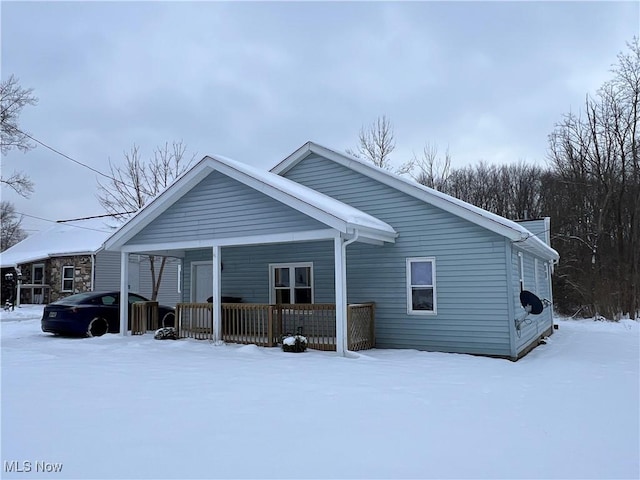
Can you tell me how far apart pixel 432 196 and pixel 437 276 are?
1.74 metres

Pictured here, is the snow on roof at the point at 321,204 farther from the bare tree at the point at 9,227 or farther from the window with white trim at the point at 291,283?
the bare tree at the point at 9,227

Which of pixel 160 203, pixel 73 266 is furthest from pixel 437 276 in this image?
pixel 73 266

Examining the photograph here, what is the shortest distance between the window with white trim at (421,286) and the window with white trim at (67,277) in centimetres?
1842

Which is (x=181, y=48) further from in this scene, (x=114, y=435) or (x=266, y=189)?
(x=114, y=435)

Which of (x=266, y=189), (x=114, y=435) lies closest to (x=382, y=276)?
(x=266, y=189)

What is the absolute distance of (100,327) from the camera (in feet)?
44.6

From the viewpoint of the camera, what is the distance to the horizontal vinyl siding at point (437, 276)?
1014 cm

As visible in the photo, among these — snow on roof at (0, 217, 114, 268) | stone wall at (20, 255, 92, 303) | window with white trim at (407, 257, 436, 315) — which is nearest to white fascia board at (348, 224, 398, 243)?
window with white trim at (407, 257, 436, 315)

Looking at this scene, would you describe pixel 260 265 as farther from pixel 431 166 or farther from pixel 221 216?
pixel 431 166

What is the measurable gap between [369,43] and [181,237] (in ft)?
23.3

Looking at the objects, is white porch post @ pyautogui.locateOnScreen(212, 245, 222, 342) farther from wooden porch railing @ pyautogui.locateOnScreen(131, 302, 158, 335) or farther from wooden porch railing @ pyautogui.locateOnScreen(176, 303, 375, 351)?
wooden porch railing @ pyautogui.locateOnScreen(131, 302, 158, 335)

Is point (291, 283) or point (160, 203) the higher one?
point (160, 203)

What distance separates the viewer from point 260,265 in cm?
1335

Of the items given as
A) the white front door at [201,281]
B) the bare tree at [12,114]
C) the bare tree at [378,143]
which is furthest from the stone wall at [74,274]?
the bare tree at [378,143]
